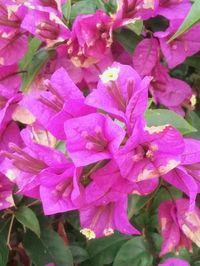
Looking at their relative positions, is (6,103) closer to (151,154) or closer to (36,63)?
(36,63)

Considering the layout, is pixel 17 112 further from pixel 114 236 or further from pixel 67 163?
pixel 114 236

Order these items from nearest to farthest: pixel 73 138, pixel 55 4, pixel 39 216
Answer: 1. pixel 73 138
2. pixel 55 4
3. pixel 39 216

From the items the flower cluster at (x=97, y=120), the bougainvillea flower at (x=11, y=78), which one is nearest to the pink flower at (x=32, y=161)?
the flower cluster at (x=97, y=120)

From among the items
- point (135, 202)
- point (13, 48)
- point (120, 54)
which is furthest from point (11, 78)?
point (135, 202)

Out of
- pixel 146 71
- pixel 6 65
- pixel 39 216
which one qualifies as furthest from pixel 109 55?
pixel 39 216

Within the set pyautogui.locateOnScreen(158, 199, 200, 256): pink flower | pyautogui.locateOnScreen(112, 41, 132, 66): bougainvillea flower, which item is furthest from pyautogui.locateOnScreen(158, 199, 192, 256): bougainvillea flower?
pyautogui.locateOnScreen(112, 41, 132, 66): bougainvillea flower
